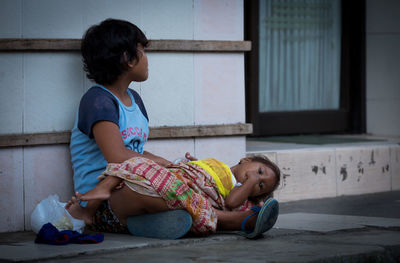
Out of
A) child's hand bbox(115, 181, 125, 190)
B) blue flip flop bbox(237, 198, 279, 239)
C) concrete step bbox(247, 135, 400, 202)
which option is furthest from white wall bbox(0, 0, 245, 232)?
blue flip flop bbox(237, 198, 279, 239)

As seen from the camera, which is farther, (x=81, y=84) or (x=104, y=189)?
(x=81, y=84)

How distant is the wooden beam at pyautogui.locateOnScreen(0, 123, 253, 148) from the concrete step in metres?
0.49

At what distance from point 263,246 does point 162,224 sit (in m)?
0.56

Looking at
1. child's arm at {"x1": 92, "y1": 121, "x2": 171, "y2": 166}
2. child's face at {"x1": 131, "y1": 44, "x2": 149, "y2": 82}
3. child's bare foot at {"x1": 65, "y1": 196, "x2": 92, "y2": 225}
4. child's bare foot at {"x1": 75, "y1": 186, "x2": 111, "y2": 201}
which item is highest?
child's face at {"x1": 131, "y1": 44, "x2": 149, "y2": 82}

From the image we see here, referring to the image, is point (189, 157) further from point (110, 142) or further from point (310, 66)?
point (310, 66)

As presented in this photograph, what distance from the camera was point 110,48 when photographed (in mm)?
4066

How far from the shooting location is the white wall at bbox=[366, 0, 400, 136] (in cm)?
742

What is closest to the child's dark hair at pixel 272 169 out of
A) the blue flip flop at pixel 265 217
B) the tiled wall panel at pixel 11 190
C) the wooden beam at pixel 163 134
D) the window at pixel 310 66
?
the blue flip flop at pixel 265 217

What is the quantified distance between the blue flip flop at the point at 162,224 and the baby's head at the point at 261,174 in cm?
57

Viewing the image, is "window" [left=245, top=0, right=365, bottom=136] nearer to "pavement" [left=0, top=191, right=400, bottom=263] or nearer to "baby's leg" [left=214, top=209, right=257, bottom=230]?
"pavement" [left=0, top=191, right=400, bottom=263]

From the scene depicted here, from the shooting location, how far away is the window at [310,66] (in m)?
7.27

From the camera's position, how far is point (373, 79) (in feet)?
24.7

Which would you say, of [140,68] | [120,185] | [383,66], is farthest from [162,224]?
[383,66]

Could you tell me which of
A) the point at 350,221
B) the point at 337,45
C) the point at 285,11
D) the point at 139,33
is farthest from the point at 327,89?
the point at 139,33
